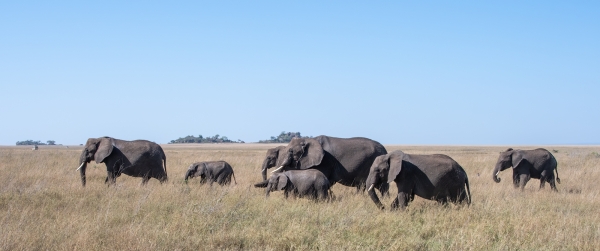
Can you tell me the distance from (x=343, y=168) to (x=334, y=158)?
33 centimetres

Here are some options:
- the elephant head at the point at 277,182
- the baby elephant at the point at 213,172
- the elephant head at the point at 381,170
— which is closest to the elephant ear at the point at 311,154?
the elephant head at the point at 277,182

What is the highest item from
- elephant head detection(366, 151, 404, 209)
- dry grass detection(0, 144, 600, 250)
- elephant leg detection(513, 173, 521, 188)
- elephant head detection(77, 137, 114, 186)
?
elephant head detection(77, 137, 114, 186)

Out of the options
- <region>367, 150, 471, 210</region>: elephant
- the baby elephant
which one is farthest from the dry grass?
the baby elephant

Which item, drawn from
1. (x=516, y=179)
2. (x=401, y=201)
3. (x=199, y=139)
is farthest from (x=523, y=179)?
(x=199, y=139)

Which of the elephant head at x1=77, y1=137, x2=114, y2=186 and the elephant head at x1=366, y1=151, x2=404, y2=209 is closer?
the elephant head at x1=366, y1=151, x2=404, y2=209

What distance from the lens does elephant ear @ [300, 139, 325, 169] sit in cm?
1441

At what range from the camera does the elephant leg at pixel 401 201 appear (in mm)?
11609

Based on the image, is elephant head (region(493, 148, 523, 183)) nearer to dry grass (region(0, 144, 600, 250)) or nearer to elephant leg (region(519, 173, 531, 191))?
elephant leg (region(519, 173, 531, 191))

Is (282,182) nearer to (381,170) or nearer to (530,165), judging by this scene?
(381,170)

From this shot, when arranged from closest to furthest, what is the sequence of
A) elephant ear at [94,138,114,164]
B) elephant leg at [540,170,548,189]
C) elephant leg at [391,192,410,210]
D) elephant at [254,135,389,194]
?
elephant leg at [391,192,410,210] < elephant at [254,135,389,194] < elephant ear at [94,138,114,164] < elephant leg at [540,170,548,189]

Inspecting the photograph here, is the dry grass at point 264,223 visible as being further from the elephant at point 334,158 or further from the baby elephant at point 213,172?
the baby elephant at point 213,172

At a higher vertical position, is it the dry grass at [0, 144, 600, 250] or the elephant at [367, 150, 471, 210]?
the elephant at [367, 150, 471, 210]

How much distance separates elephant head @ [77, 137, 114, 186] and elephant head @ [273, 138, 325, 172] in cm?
540

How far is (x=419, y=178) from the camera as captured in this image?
1182 centimetres
